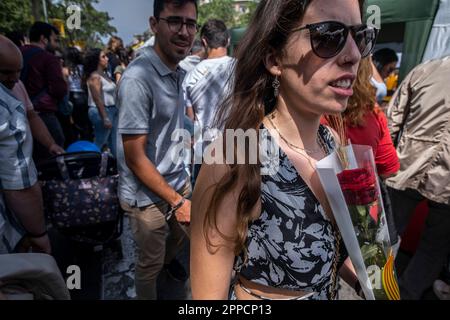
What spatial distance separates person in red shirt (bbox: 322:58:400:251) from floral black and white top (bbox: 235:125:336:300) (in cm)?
100

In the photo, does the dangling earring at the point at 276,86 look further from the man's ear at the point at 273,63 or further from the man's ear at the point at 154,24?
the man's ear at the point at 154,24

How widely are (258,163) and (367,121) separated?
1206mm

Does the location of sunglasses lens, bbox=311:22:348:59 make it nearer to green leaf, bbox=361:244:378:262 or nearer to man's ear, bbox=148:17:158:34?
green leaf, bbox=361:244:378:262

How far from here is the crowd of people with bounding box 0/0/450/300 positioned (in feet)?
3.30

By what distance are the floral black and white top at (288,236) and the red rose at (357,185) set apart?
13cm

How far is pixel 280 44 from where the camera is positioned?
1.03m

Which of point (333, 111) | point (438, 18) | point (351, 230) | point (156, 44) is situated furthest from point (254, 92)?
Result: point (438, 18)

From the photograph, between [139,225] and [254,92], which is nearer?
[254,92]

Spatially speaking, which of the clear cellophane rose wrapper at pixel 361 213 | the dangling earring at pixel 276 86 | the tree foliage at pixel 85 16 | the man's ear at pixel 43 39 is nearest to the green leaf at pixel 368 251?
the clear cellophane rose wrapper at pixel 361 213

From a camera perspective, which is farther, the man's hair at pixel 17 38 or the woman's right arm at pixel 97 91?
the woman's right arm at pixel 97 91

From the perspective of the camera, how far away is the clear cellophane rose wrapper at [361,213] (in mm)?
960

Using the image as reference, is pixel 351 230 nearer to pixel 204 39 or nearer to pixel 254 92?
pixel 254 92

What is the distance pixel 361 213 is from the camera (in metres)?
0.99
